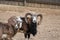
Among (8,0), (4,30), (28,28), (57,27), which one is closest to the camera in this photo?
(4,30)

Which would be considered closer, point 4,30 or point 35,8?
point 4,30

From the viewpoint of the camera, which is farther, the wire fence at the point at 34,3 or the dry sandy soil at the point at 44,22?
the wire fence at the point at 34,3

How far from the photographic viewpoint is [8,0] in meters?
20.9

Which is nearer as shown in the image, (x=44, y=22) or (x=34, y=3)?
(x=44, y=22)

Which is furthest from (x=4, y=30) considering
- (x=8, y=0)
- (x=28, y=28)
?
(x=8, y=0)

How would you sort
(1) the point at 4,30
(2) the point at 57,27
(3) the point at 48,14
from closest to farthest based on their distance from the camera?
(1) the point at 4,30
(2) the point at 57,27
(3) the point at 48,14

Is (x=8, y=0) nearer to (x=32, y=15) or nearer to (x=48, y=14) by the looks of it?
(x=48, y=14)

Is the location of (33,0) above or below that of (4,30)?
below

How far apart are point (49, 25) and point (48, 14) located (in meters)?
4.48

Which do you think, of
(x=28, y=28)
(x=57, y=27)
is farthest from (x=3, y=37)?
(x=57, y=27)

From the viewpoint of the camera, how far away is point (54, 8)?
21.4 m

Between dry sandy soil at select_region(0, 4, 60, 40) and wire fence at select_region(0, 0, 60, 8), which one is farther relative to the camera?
wire fence at select_region(0, 0, 60, 8)

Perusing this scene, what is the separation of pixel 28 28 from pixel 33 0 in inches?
449

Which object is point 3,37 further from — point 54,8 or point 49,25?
point 54,8
